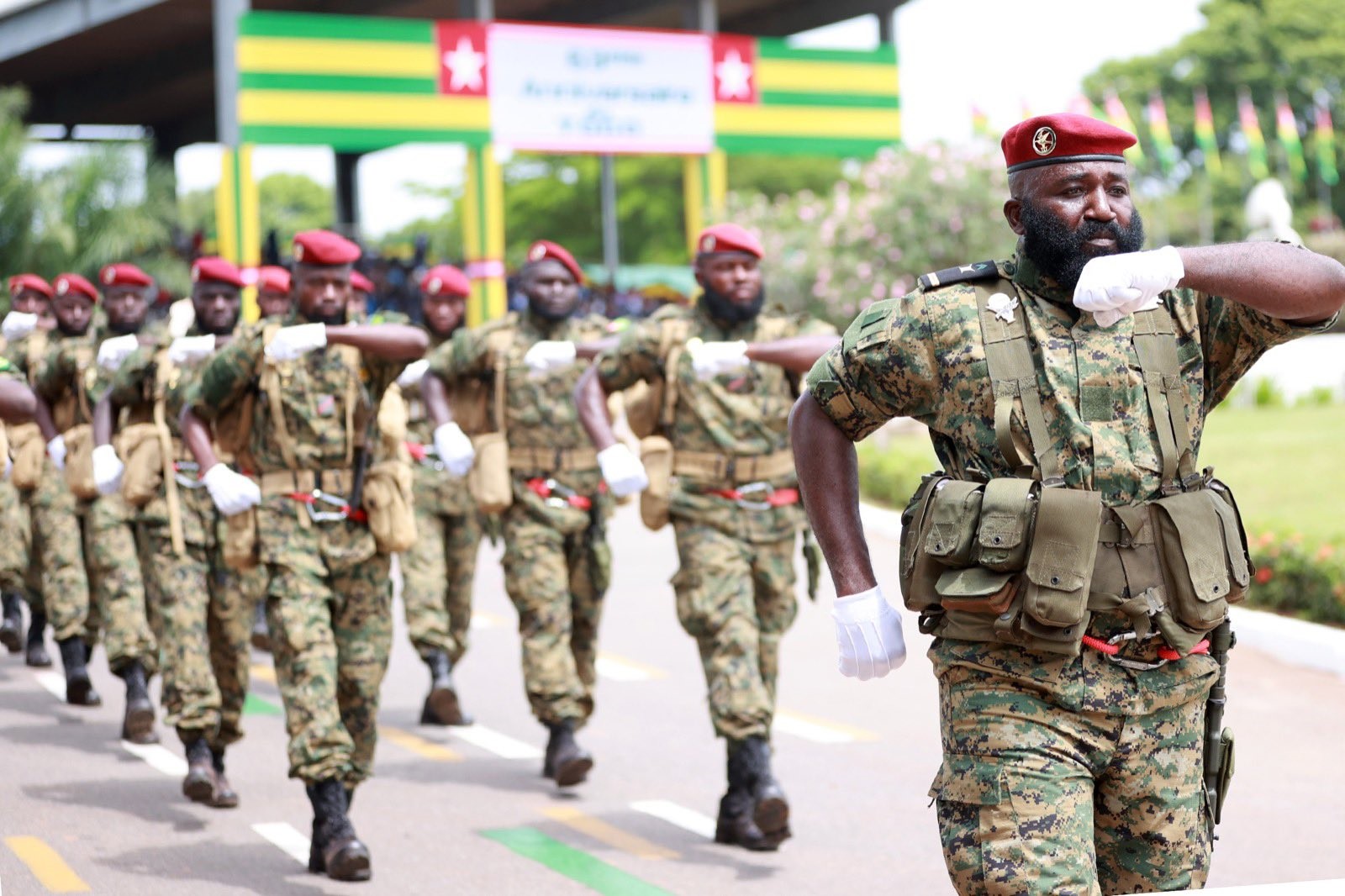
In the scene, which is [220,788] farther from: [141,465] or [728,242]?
[728,242]

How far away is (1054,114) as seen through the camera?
13.3 feet

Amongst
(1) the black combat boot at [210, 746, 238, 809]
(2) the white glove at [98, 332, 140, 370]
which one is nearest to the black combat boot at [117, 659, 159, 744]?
(1) the black combat boot at [210, 746, 238, 809]

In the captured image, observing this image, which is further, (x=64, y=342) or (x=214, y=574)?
(x=64, y=342)

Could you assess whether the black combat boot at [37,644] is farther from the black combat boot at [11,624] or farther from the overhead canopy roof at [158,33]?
the overhead canopy roof at [158,33]

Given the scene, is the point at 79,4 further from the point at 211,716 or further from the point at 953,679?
the point at 953,679

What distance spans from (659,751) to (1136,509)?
5193 mm

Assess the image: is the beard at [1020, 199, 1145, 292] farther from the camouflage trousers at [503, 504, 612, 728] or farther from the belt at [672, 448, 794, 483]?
the camouflage trousers at [503, 504, 612, 728]

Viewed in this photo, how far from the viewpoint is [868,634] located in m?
4.23

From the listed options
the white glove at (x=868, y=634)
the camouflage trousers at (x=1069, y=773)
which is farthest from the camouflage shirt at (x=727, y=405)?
the camouflage trousers at (x=1069, y=773)

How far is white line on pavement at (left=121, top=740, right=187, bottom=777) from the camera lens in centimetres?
859

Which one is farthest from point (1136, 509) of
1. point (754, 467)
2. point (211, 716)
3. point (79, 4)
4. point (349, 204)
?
point (349, 204)

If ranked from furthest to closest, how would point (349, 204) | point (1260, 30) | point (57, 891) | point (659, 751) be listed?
1. point (1260, 30)
2. point (349, 204)
3. point (659, 751)
4. point (57, 891)

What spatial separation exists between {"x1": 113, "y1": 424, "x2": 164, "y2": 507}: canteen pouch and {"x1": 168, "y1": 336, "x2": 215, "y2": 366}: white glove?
0.65 m

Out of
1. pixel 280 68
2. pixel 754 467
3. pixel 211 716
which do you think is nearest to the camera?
pixel 754 467
